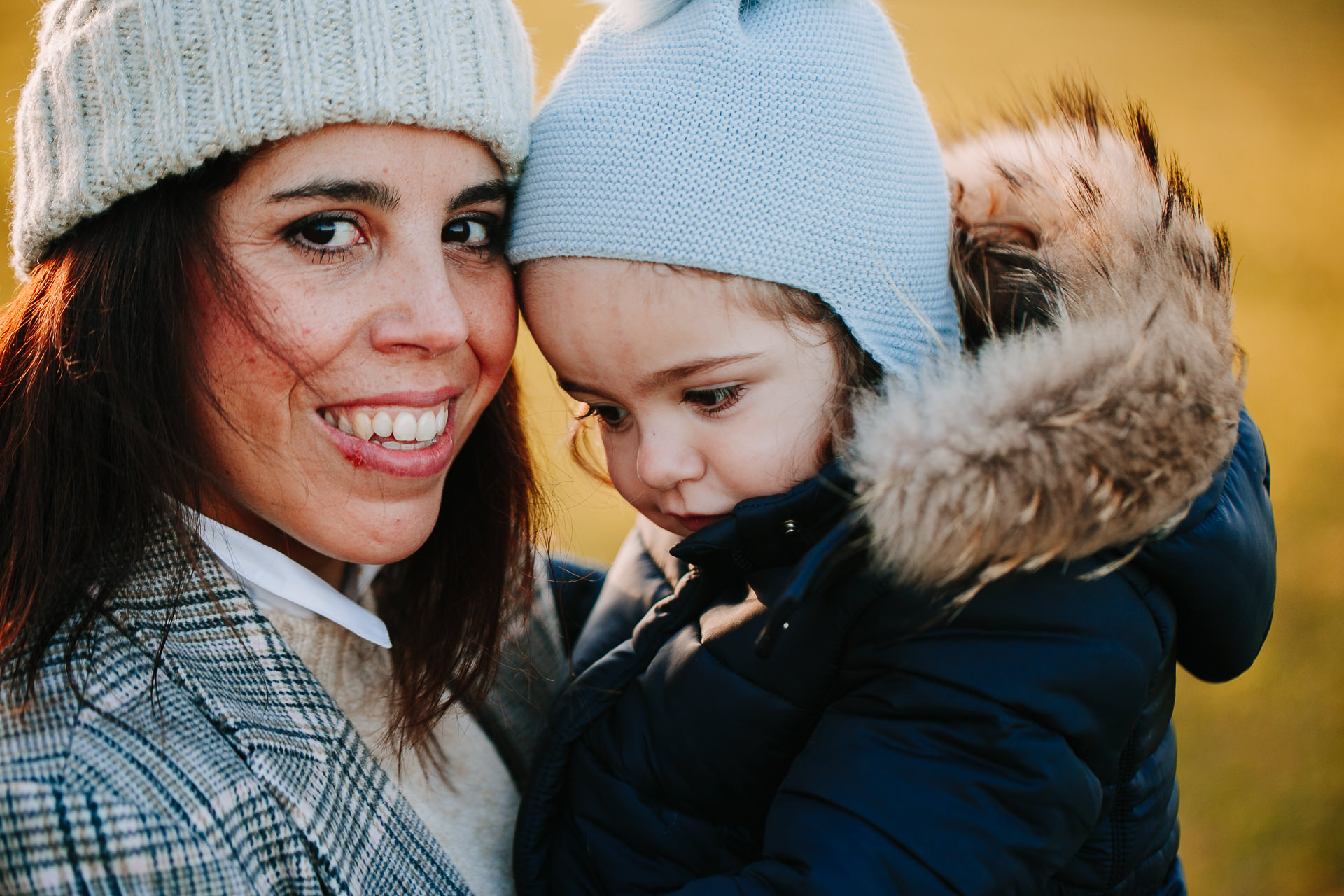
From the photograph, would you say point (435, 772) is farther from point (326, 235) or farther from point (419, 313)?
point (326, 235)

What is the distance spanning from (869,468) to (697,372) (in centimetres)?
38

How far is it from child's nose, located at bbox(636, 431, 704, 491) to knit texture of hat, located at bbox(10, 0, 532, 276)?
2.16ft

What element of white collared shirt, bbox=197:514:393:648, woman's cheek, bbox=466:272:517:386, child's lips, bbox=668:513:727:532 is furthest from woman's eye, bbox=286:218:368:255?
child's lips, bbox=668:513:727:532

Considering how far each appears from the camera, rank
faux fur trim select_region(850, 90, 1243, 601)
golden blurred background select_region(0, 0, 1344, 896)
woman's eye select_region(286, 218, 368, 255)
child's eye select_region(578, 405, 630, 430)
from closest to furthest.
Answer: faux fur trim select_region(850, 90, 1243, 601)
woman's eye select_region(286, 218, 368, 255)
child's eye select_region(578, 405, 630, 430)
golden blurred background select_region(0, 0, 1344, 896)

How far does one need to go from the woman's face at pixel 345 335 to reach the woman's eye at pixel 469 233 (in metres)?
0.02

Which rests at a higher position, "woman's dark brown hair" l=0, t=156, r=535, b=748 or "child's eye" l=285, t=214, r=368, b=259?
"child's eye" l=285, t=214, r=368, b=259

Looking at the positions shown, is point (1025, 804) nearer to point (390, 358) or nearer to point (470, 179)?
point (390, 358)

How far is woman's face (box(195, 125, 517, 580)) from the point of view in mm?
1507

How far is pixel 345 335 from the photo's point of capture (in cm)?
154

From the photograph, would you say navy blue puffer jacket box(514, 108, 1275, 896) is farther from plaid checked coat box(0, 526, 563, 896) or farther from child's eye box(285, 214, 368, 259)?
child's eye box(285, 214, 368, 259)

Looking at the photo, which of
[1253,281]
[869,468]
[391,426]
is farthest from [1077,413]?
[1253,281]

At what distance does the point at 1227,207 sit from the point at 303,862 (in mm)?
8996

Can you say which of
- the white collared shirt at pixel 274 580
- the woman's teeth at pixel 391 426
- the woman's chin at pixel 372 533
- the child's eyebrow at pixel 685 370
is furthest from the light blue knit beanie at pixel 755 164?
the white collared shirt at pixel 274 580

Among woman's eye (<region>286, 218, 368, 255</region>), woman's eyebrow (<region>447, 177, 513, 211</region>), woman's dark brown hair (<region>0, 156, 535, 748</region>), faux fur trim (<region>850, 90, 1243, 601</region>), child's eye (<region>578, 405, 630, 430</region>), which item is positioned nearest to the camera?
faux fur trim (<region>850, 90, 1243, 601</region>)
